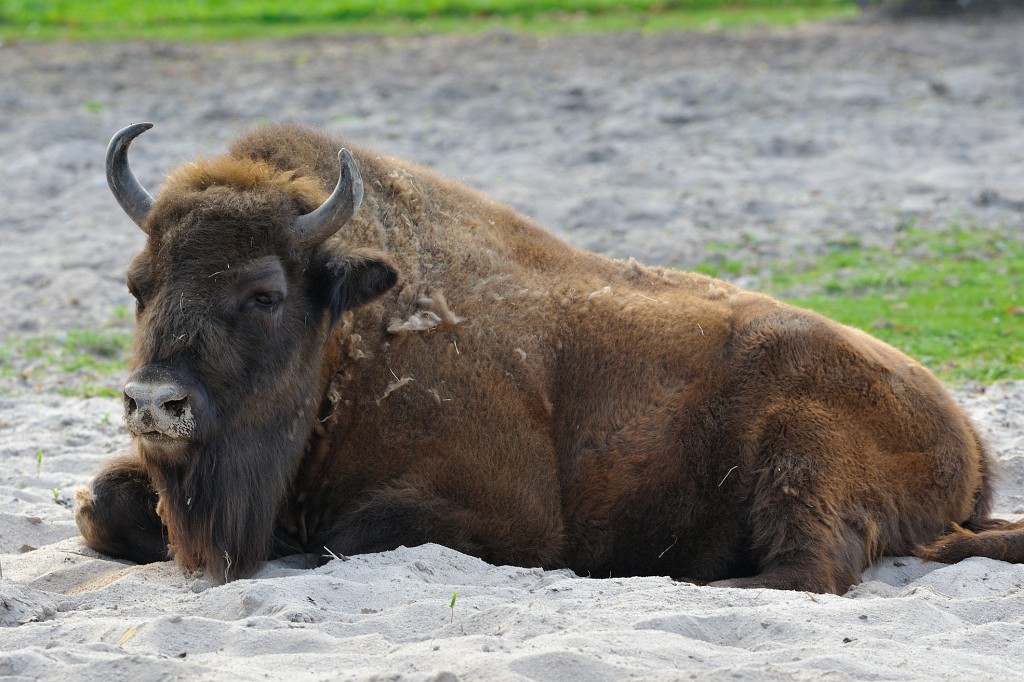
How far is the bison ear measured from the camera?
538 cm

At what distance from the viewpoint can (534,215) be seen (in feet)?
40.9

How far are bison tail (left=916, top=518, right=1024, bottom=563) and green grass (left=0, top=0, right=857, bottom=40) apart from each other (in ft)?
49.2

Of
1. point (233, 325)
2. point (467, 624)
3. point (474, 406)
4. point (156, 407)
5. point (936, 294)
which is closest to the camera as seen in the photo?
point (467, 624)

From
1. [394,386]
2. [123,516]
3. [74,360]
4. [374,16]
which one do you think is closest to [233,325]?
[394,386]

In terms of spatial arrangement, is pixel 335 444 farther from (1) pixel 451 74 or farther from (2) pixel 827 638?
(1) pixel 451 74

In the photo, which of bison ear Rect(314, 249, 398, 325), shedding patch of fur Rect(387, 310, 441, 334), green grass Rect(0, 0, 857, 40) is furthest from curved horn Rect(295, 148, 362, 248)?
green grass Rect(0, 0, 857, 40)

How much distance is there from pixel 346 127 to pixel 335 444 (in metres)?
10.2

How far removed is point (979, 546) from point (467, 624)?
2706mm

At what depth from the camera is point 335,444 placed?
18.6ft

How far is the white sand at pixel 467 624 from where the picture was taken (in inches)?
154

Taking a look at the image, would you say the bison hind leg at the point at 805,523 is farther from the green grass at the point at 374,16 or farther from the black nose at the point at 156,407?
the green grass at the point at 374,16

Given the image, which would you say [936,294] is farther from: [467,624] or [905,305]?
[467,624]

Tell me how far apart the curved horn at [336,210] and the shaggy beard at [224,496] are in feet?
2.66

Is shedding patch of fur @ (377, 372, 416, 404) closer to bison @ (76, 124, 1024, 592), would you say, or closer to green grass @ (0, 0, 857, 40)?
bison @ (76, 124, 1024, 592)
